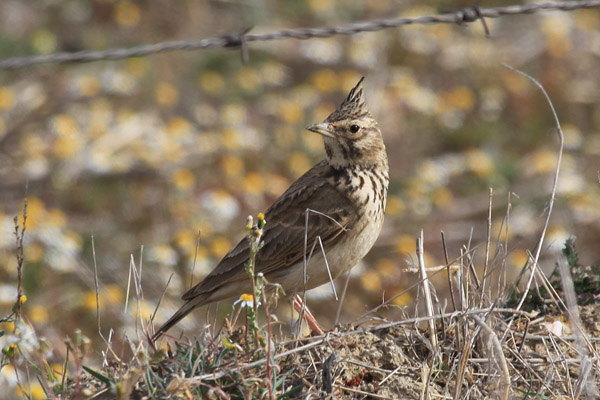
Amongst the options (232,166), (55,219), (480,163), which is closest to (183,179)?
(232,166)

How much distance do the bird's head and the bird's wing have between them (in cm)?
14

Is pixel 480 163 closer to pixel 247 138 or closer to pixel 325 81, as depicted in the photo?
pixel 325 81

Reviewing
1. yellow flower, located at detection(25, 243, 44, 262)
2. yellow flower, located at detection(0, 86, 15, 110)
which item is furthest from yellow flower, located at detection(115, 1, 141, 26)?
yellow flower, located at detection(25, 243, 44, 262)

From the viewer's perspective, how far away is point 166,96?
1076 cm

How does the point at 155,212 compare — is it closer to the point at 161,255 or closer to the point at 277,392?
the point at 161,255

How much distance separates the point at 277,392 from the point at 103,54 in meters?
2.60

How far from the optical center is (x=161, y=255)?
314 inches

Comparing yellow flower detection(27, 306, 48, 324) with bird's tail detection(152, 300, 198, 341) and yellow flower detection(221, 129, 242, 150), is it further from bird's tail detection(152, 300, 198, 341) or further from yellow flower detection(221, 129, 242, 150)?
yellow flower detection(221, 129, 242, 150)

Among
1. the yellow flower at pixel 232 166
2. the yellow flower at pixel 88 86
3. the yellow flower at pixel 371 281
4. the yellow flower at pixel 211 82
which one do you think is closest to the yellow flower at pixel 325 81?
the yellow flower at pixel 211 82

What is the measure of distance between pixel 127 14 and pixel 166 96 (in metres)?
1.82

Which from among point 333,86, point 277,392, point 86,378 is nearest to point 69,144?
point 333,86

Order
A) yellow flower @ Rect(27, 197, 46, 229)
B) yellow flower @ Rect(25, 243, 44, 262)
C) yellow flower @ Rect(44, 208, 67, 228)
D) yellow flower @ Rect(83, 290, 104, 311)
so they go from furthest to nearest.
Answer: yellow flower @ Rect(44, 208, 67, 228)
yellow flower @ Rect(27, 197, 46, 229)
yellow flower @ Rect(25, 243, 44, 262)
yellow flower @ Rect(83, 290, 104, 311)

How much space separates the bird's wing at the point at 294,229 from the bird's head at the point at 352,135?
0.45 feet

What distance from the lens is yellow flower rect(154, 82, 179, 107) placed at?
1073 centimetres
